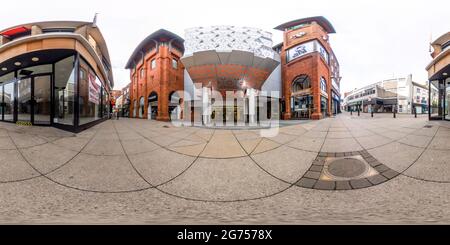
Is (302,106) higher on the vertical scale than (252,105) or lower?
higher

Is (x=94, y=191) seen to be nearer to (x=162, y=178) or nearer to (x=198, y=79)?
(x=162, y=178)

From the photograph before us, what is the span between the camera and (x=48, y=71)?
575 centimetres

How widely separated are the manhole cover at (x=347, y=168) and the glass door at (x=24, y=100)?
905 cm

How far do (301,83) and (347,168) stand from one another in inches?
426

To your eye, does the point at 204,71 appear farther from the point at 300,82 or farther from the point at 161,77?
the point at 300,82

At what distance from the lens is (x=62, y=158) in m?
3.23

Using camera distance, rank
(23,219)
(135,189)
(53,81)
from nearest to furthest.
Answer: (23,219), (135,189), (53,81)

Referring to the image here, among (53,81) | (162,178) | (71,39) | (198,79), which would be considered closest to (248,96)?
(198,79)

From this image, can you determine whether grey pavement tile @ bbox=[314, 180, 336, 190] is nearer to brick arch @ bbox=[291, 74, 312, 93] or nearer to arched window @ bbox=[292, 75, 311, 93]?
brick arch @ bbox=[291, 74, 312, 93]

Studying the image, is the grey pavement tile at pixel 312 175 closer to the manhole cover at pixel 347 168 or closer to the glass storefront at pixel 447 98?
the manhole cover at pixel 347 168

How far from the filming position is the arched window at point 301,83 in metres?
12.1

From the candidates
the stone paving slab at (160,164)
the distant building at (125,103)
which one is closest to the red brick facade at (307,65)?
the stone paving slab at (160,164)

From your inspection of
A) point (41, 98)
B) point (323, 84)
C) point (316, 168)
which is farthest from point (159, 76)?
point (323, 84)

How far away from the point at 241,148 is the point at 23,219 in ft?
10.9
